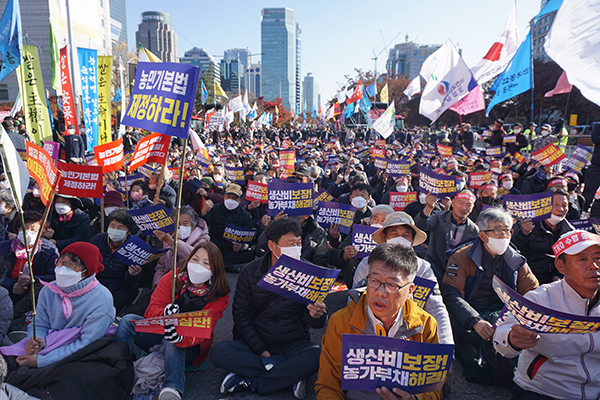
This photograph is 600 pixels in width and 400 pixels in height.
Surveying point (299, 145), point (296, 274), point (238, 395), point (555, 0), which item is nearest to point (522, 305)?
point (296, 274)

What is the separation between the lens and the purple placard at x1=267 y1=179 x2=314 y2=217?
18.1 feet

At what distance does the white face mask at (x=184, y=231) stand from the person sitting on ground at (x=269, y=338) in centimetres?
198

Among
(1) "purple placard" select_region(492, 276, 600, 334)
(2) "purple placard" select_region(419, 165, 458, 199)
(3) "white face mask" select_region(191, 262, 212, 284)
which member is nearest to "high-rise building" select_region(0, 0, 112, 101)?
(2) "purple placard" select_region(419, 165, 458, 199)

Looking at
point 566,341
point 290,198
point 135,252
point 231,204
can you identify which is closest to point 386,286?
point 566,341

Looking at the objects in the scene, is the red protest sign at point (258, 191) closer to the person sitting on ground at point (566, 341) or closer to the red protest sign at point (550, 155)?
the person sitting on ground at point (566, 341)

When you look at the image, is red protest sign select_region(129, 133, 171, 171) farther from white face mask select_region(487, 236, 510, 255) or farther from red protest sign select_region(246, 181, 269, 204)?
white face mask select_region(487, 236, 510, 255)

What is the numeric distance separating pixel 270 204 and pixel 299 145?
689 inches

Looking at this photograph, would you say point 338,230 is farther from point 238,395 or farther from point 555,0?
point 555,0

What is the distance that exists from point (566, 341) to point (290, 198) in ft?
11.9

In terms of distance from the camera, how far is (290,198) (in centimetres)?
552

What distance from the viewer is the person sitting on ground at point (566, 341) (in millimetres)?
2492

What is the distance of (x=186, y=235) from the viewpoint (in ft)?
17.9

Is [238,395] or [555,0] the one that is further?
[555,0]

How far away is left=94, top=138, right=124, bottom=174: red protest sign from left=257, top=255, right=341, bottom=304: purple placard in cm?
462
